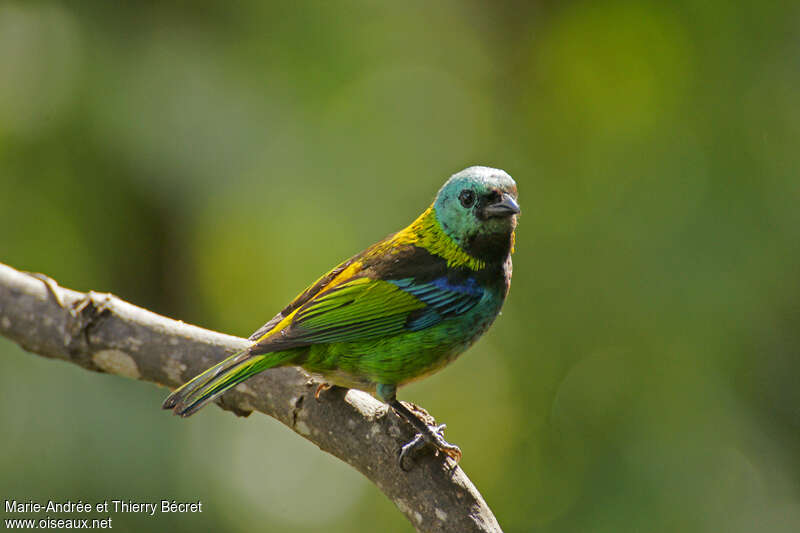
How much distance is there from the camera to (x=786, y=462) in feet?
16.6

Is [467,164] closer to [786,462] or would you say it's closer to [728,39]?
[728,39]

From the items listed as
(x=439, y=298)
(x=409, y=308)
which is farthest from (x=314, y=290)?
(x=439, y=298)

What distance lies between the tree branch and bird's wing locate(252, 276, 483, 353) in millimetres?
290

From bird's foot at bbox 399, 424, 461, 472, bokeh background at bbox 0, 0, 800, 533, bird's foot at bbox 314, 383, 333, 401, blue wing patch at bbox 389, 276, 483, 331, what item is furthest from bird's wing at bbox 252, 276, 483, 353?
bokeh background at bbox 0, 0, 800, 533

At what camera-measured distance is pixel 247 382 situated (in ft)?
10.8

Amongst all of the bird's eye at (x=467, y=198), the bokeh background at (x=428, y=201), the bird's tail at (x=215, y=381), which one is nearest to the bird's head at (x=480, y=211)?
the bird's eye at (x=467, y=198)

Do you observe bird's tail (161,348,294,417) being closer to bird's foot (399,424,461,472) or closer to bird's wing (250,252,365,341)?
bird's wing (250,252,365,341)

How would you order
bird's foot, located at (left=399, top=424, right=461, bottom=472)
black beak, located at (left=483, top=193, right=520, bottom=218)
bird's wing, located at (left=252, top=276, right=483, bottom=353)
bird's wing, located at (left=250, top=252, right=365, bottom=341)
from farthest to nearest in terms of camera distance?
1. bird's wing, located at (left=250, top=252, right=365, bottom=341)
2. black beak, located at (left=483, top=193, right=520, bottom=218)
3. bird's wing, located at (left=252, top=276, right=483, bottom=353)
4. bird's foot, located at (left=399, top=424, right=461, bottom=472)

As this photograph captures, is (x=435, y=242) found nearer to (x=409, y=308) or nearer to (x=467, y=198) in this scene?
(x=467, y=198)

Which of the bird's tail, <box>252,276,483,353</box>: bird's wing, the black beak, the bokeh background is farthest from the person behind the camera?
the bokeh background

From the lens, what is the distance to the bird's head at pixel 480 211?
10.5 feet

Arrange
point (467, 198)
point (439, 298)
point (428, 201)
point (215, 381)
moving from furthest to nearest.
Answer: point (428, 201) → point (467, 198) → point (439, 298) → point (215, 381)

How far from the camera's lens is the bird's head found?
3195 mm

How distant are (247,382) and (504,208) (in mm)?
1165
